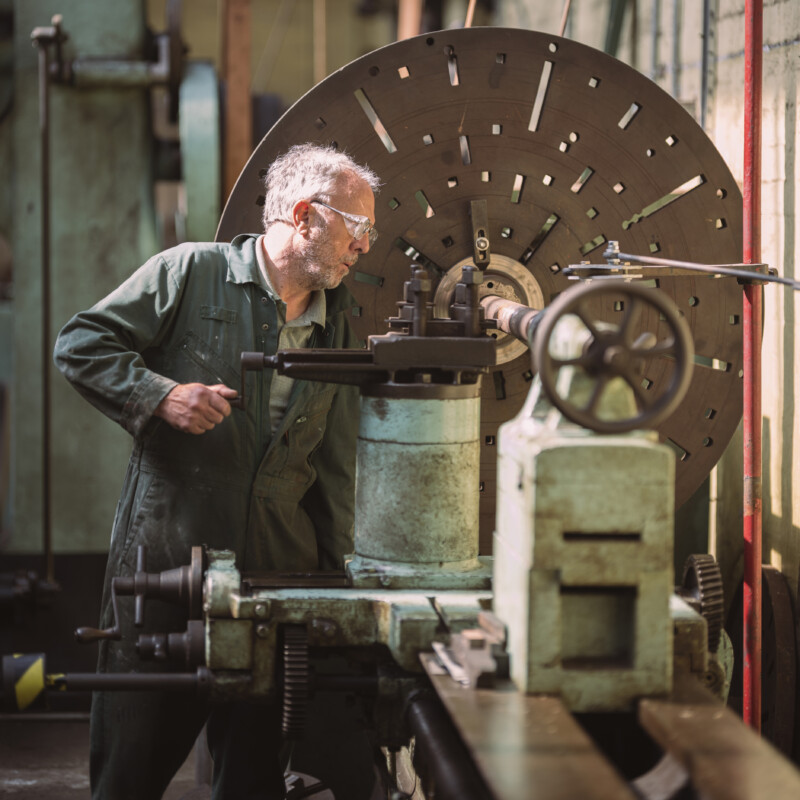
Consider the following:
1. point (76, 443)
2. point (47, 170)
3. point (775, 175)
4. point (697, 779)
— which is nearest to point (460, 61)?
point (775, 175)

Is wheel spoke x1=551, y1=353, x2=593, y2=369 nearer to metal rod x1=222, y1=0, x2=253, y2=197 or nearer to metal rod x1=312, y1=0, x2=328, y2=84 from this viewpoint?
metal rod x1=312, y1=0, x2=328, y2=84

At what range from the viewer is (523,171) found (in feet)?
7.23

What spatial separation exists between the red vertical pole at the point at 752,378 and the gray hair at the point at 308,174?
2.15 feet

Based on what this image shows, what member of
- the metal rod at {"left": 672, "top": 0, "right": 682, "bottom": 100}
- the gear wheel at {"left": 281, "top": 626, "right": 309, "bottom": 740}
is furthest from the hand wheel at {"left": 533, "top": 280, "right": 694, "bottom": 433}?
the metal rod at {"left": 672, "top": 0, "right": 682, "bottom": 100}

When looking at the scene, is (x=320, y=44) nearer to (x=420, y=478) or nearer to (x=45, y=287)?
(x=45, y=287)

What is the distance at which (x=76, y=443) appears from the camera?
3.73 m

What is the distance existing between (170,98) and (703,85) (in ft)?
5.48

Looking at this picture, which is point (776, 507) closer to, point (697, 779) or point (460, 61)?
point (460, 61)

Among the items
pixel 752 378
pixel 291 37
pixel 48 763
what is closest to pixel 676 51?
pixel 752 378

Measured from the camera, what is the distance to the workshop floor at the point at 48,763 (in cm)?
296

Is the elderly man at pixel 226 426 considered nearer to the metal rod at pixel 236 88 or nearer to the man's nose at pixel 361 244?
the man's nose at pixel 361 244

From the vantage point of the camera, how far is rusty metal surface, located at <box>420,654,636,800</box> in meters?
1.18

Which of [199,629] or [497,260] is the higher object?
[497,260]

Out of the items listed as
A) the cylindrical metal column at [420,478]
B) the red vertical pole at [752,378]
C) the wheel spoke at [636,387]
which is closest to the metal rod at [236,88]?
the red vertical pole at [752,378]
